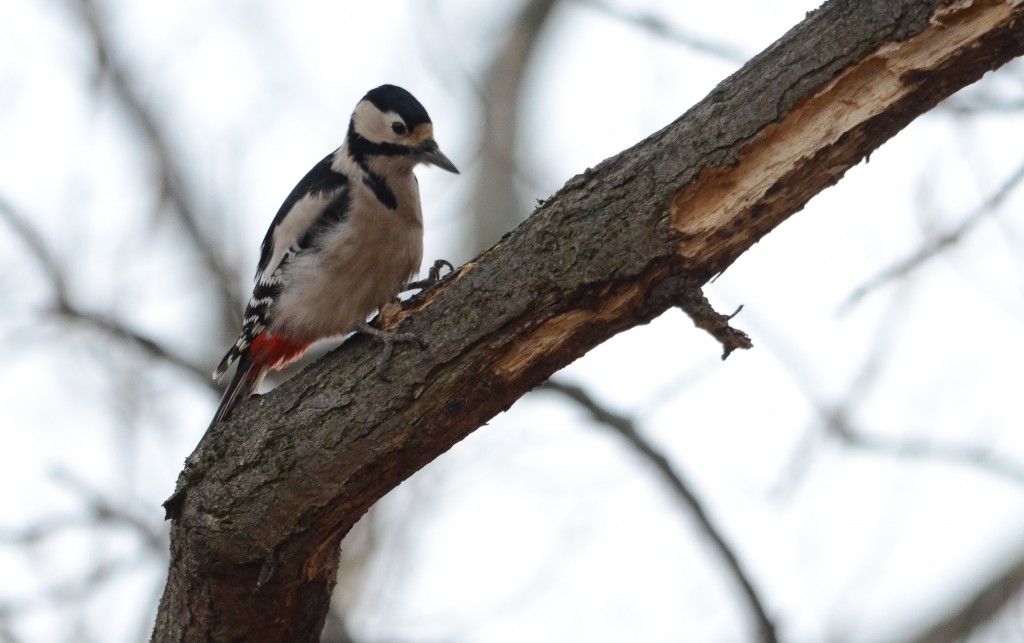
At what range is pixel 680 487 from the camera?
720cm

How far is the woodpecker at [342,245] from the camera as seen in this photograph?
4.67 meters

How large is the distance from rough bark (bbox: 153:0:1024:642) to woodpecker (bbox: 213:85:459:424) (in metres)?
1.00

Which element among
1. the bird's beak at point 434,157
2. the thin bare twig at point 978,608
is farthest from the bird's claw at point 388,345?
the thin bare twig at point 978,608

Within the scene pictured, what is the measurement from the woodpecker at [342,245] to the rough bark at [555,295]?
1005mm

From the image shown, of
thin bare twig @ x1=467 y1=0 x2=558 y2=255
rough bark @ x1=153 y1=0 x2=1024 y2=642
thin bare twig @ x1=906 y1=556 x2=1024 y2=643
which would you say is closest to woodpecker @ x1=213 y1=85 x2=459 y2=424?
rough bark @ x1=153 y1=0 x2=1024 y2=642

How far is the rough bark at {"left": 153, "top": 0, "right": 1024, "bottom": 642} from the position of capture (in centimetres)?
297

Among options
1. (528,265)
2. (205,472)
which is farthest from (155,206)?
(528,265)

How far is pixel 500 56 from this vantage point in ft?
30.2

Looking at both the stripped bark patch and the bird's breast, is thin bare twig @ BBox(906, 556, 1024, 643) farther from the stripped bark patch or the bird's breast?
the stripped bark patch

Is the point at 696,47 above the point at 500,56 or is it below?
below

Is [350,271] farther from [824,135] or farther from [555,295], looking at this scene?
[824,135]

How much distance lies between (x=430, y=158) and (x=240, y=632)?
2300 mm

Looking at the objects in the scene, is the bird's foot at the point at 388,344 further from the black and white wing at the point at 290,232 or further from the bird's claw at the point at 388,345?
the black and white wing at the point at 290,232

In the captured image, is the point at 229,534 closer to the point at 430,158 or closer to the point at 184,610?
the point at 184,610
